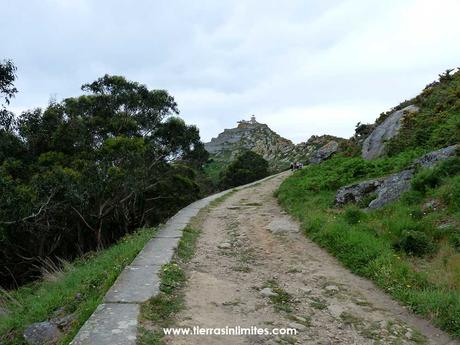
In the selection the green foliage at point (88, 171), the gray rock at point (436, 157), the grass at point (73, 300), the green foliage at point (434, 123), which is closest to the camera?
the grass at point (73, 300)

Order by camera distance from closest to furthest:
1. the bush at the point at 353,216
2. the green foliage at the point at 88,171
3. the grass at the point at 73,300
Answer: the grass at the point at 73,300
the bush at the point at 353,216
the green foliage at the point at 88,171

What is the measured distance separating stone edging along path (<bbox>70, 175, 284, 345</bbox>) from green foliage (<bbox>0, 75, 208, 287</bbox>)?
5.59 meters

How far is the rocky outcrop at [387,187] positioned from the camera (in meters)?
8.49

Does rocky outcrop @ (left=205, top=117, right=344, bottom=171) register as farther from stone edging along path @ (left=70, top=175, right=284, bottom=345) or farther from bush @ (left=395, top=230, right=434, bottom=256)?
stone edging along path @ (left=70, top=175, right=284, bottom=345)

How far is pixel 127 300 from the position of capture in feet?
14.1

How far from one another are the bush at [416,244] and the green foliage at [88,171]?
8.77 m

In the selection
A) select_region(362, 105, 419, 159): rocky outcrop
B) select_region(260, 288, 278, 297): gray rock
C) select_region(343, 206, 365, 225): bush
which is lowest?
select_region(260, 288, 278, 297): gray rock

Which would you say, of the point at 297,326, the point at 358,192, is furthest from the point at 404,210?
the point at 297,326

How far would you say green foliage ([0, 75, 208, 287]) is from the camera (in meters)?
12.2

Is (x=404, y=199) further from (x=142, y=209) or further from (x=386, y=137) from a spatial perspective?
(x=142, y=209)

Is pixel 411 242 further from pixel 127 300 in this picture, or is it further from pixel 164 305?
pixel 127 300

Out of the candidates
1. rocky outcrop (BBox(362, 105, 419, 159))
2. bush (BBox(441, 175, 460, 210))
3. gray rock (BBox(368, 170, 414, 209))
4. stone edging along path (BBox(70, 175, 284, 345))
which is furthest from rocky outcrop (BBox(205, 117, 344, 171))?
stone edging along path (BBox(70, 175, 284, 345))

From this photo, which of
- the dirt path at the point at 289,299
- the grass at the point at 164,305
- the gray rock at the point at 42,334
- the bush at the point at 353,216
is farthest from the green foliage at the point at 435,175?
the gray rock at the point at 42,334

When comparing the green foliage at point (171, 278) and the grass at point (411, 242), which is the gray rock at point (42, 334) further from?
the grass at point (411, 242)
